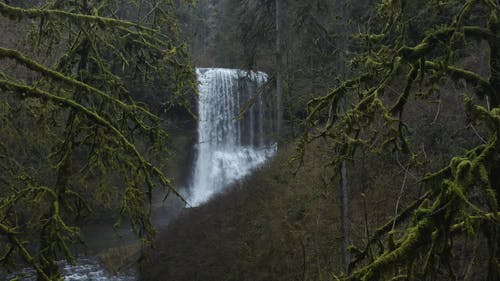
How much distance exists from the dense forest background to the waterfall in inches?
322

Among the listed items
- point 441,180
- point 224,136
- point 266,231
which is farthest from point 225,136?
point 441,180

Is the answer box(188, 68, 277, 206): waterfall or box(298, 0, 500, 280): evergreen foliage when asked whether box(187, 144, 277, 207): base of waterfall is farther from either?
box(298, 0, 500, 280): evergreen foliage

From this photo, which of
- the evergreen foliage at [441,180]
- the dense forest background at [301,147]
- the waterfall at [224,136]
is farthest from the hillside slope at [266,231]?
the waterfall at [224,136]

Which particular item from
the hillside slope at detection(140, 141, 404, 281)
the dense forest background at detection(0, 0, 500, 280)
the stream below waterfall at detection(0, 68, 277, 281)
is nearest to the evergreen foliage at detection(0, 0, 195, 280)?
the dense forest background at detection(0, 0, 500, 280)

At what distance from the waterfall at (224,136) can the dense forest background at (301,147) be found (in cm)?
818

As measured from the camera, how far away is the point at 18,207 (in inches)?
696

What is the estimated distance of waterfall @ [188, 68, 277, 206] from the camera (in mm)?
29484

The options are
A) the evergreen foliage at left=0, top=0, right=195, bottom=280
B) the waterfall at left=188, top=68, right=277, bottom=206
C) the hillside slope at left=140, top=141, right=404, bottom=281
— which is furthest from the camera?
the waterfall at left=188, top=68, right=277, bottom=206

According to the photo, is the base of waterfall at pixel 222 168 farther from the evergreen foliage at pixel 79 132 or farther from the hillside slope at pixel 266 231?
the evergreen foliage at pixel 79 132

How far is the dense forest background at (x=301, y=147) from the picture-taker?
3396mm

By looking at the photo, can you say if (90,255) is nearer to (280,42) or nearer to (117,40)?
(280,42)

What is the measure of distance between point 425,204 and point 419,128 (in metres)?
8.11

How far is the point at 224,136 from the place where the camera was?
101 feet

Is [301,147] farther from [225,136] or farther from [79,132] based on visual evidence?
[225,136]
